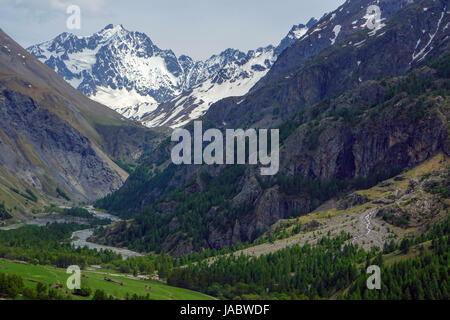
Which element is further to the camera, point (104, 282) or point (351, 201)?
point (351, 201)

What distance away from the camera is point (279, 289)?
13188 cm

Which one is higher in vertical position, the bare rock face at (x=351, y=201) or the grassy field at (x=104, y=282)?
the bare rock face at (x=351, y=201)

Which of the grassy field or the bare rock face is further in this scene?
the bare rock face

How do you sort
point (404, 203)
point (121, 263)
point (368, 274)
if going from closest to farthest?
point (368, 274) → point (404, 203) → point (121, 263)

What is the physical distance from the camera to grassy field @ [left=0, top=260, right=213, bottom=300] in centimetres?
13125

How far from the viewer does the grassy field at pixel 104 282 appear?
13125 cm

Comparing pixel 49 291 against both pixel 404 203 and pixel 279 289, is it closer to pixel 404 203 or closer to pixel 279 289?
pixel 279 289

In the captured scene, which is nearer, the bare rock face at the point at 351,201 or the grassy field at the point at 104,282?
the grassy field at the point at 104,282

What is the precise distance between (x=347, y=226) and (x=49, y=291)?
287 feet

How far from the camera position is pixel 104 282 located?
142 m

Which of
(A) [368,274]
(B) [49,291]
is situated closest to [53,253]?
(B) [49,291]

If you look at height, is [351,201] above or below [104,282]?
above

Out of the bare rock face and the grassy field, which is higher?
the bare rock face
